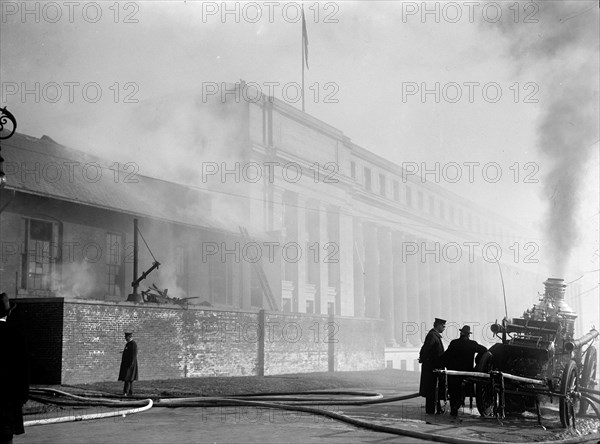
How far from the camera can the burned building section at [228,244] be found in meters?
22.0

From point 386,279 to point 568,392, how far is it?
4375 centimetres

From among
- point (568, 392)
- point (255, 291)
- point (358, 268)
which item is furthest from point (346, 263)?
point (568, 392)

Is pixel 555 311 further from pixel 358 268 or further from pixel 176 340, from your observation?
pixel 358 268

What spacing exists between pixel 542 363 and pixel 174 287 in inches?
755

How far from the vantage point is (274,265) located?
34938mm

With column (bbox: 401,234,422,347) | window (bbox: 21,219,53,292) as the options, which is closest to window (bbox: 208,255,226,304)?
window (bbox: 21,219,53,292)

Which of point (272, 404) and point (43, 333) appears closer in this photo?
point (272, 404)

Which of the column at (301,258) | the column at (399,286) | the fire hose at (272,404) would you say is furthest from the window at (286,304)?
the fire hose at (272,404)

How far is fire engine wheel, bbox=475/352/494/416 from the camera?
12266mm

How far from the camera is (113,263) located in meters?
26.5

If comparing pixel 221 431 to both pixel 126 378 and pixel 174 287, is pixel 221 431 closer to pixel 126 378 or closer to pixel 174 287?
pixel 126 378

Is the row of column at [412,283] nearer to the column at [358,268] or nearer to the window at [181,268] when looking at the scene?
the column at [358,268]

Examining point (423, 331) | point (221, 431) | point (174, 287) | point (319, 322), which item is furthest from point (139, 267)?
point (423, 331)

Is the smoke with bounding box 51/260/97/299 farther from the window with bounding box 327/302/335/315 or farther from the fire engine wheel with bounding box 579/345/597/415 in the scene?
the window with bounding box 327/302/335/315
